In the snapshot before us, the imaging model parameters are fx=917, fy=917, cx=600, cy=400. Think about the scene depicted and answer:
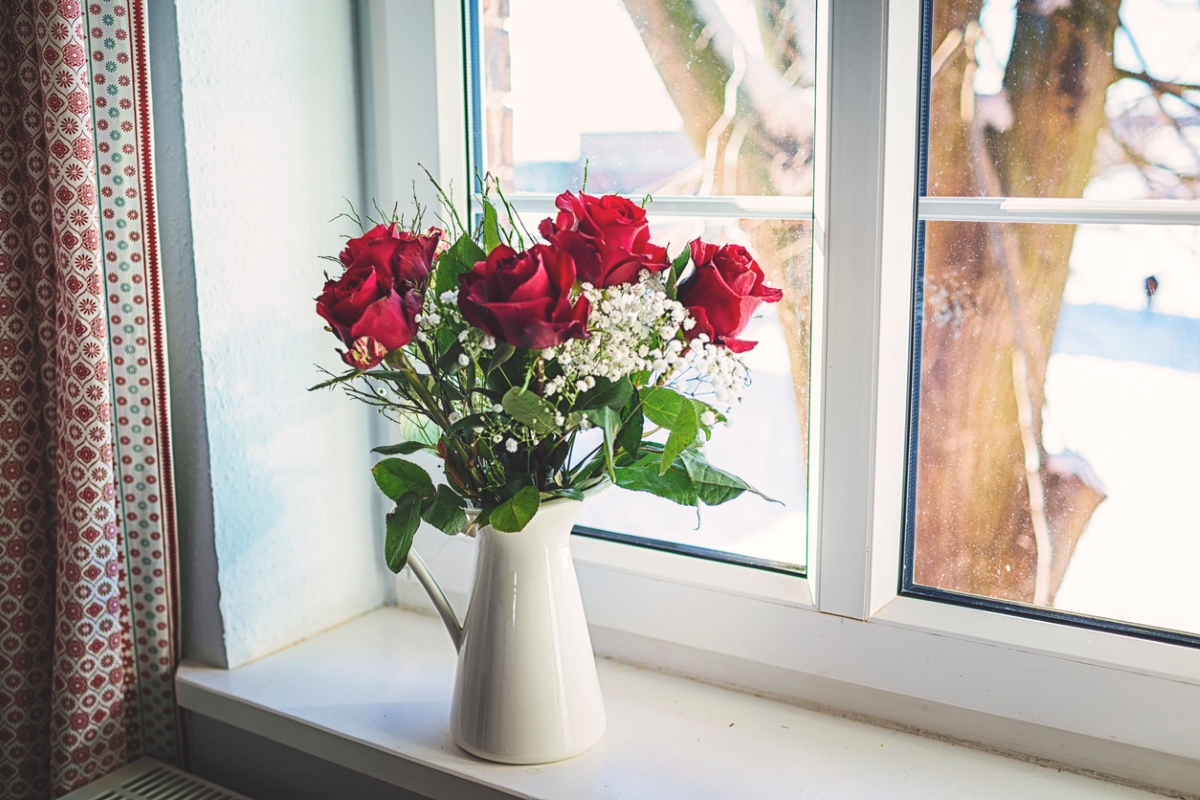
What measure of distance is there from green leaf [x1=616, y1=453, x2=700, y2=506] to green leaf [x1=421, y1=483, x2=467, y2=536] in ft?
0.47

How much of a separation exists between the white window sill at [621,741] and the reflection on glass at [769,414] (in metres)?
0.18

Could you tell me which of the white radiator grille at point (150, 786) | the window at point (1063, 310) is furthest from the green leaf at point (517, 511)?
the white radiator grille at point (150, 786)

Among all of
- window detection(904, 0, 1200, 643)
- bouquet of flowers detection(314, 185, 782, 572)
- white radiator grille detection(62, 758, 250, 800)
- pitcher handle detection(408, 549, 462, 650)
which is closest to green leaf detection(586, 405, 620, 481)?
bouquet of flowers detection(314, 185, 782, 572)

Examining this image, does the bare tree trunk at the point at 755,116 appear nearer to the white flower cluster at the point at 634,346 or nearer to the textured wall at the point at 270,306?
the white flower cluster at the point at 634,346

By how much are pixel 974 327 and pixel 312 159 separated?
0.82 metres

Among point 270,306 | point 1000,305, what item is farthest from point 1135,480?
point 270,306

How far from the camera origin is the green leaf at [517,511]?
0.77m

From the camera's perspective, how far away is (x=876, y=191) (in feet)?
2.97

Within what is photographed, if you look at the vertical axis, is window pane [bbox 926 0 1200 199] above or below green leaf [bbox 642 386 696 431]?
above

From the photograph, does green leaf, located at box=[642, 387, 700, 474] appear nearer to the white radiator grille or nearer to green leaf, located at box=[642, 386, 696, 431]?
green leaf, located at box=[642, 386, 696, 431]

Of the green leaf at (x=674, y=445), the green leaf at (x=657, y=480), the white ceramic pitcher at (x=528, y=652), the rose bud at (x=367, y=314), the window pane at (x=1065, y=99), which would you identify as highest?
the window pane at (x=1065, y=99)

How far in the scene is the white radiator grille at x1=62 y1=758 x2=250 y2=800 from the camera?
1.05m

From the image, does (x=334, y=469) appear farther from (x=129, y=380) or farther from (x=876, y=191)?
(x=876, y=191)

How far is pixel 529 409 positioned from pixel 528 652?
0.86ft
